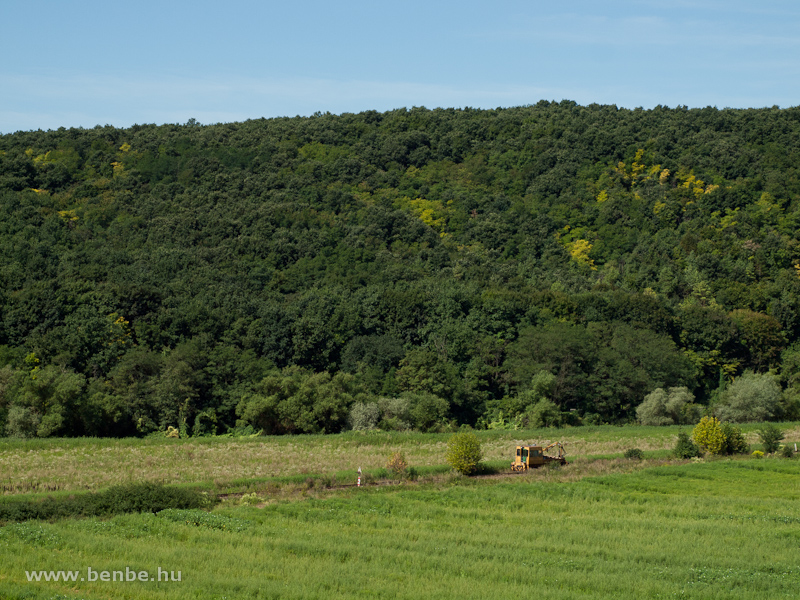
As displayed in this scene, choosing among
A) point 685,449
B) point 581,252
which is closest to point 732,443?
point 685,449

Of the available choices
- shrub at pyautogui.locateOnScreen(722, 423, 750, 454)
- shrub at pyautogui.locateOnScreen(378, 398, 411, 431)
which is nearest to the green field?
shrub at pyautogui.locateOnScreen(722, 423, 750, 454)

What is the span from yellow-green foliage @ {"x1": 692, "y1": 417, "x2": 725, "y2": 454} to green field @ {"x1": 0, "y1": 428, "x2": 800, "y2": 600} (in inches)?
369

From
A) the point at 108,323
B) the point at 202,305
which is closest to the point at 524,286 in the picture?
the point at 202,305

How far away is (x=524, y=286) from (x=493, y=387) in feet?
85.0

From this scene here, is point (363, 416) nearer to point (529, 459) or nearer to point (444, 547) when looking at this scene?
point (529, 459)

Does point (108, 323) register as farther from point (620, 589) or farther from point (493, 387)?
point (620, 589)

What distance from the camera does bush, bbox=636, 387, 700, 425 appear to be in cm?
6738

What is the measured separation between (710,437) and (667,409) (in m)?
19.9

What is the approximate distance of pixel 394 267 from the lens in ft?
334

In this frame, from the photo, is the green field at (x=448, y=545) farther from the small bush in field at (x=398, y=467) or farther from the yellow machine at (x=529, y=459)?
the yellow machine at (x=529, y=459)

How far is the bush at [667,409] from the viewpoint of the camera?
221ft

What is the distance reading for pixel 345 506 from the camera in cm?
3244

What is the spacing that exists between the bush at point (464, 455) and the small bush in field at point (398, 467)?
7.77 ft

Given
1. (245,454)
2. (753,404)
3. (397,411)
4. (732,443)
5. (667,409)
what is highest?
(732,443)
